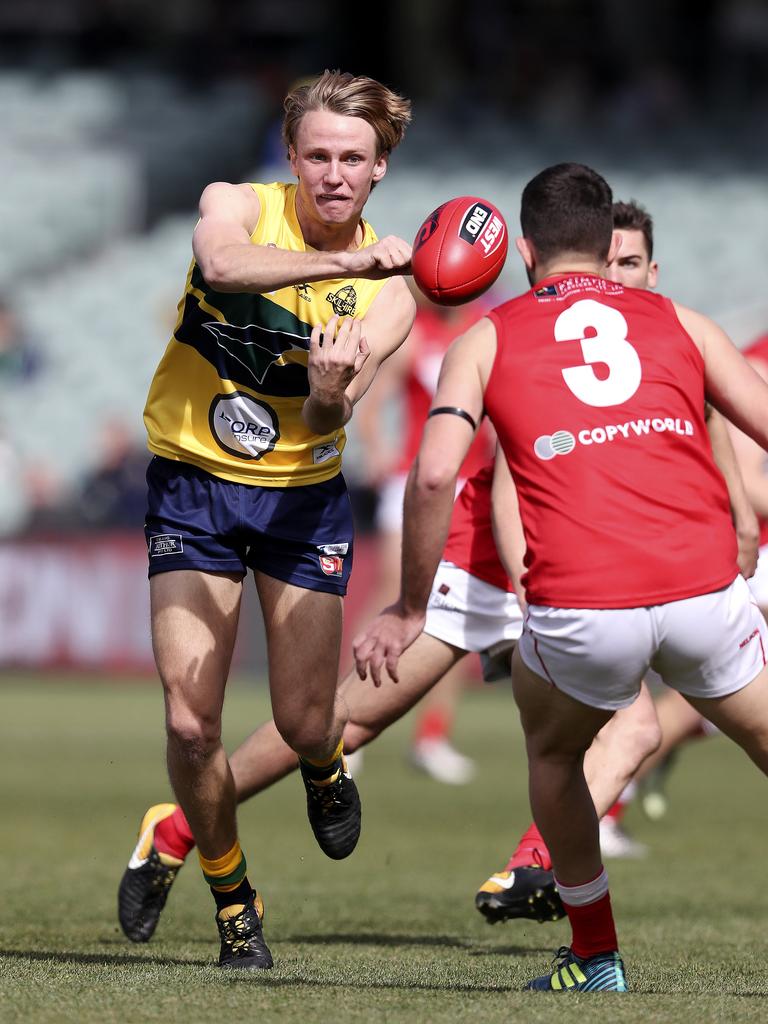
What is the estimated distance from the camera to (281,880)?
7.11 meters

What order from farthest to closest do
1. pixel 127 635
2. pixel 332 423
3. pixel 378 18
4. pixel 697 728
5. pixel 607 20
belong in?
pixel 378 18 < pixel 607 20 < pixel 127 635 < pixel 697 728 < pixel 332 423

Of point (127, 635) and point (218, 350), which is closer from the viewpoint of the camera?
point (218, 350)

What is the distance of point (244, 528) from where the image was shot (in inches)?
202

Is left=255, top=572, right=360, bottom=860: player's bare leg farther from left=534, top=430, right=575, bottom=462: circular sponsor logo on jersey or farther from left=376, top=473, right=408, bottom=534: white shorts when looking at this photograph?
left=376, top=473, right=408, bottom=534: white shorts

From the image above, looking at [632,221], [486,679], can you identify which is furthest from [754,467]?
[486,679]

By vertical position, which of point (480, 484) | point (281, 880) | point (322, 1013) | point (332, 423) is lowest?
point (281, 880)

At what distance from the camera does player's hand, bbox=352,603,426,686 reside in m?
4.36

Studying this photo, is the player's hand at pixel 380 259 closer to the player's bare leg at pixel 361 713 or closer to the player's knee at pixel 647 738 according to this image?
the player's bare leg at pixel 361 713

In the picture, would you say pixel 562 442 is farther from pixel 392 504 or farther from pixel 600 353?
pixel 392 504

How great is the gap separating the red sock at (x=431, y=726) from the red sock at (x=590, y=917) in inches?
233

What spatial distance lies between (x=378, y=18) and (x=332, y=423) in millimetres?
23467

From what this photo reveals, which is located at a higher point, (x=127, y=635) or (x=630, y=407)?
(x=630, y=407)

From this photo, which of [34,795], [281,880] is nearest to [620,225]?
[281,880]

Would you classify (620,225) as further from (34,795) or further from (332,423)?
(34,795)
